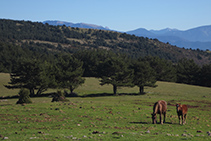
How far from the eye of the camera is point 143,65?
89625 millimetres

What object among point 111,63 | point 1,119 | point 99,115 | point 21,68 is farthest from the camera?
point 111,63

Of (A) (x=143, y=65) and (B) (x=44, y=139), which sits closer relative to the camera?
(B) (x=44, y=139)

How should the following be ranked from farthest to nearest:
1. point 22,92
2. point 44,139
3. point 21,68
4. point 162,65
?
1. point 162,65
2. point 21,68
3. point 22,92
4. point 44,139

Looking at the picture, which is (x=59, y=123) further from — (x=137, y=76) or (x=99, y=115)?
(x=137, y=76)

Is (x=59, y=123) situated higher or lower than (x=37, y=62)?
lower

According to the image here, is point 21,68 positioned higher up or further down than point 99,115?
higher up

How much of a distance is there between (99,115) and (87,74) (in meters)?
111

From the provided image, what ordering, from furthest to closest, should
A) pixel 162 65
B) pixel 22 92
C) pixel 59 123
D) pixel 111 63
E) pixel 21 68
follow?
1. pixel 162 65
2. pixel 111 63
3. pixel 21 68
4. pixel 22 92
5. pixel 59 123

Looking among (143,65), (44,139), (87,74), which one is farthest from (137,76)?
(44,139)

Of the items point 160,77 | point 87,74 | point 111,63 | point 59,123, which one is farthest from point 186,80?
point 59,123

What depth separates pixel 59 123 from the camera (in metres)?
25.7

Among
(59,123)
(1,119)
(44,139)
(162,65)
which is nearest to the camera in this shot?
(44,139)

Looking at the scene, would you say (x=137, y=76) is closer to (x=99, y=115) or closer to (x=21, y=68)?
(x=21, y=68)

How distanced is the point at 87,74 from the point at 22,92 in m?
100
